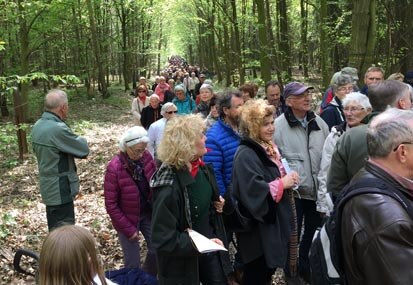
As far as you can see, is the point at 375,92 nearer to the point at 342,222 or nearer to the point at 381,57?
the point at 342,222

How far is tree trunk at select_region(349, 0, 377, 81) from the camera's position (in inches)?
297

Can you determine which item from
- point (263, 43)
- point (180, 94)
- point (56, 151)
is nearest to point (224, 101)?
point (56, 151)

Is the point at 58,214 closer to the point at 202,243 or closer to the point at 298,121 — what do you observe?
the point at 202,243

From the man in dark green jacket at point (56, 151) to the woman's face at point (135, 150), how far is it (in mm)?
904

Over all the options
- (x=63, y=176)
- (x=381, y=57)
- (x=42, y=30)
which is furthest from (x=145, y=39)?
(x=63, y=176)

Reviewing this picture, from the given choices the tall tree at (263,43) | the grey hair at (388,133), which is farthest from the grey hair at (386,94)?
the tall tree at (263,43)

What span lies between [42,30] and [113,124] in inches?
196

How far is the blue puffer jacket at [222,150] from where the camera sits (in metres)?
4.70

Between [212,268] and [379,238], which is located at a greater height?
[379,238]

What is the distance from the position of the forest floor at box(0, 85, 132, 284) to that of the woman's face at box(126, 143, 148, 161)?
1.90 metres

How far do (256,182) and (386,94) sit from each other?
1438 millimetres

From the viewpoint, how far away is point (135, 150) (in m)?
4.66

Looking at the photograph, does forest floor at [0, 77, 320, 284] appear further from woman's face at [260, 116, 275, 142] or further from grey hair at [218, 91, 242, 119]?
woman's face at [260, 116, 275, 142]

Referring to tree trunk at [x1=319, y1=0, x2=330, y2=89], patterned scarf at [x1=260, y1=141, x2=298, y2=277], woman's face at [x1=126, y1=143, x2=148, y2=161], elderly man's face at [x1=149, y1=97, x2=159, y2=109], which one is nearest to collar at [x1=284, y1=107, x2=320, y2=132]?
patterned scarf at [x1=260, y1=141, x2=298, y2=277]
